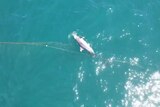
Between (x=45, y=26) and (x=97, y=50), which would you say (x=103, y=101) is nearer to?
(x=97, y=50)

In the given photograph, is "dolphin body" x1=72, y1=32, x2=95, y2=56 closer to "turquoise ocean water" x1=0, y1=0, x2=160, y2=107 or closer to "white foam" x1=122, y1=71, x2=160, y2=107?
"turquoise ocean water" x1=0, y1=0, x2=160, y2=107

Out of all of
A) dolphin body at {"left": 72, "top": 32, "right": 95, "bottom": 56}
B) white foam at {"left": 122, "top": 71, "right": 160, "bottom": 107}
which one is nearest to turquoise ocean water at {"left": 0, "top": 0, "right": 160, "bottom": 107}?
white foam at {"left": 122, "top": 71, "right": 160, "bottom": 107}

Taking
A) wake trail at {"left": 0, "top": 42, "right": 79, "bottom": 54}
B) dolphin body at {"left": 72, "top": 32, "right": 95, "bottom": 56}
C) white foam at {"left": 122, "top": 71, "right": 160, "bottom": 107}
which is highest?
dolphin body at {"left": 72, "top": 32, "right": 95, "bottom": 56}

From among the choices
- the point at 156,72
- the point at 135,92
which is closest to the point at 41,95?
the point at 135,92

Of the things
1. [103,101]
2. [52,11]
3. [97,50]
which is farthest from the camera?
[52,11]

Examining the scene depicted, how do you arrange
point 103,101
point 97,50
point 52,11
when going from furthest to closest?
point 52,11, point 97,50, point 103,101

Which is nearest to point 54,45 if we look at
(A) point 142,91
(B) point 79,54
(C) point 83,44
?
(B) point 79,54

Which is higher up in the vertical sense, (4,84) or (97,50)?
(97,50)

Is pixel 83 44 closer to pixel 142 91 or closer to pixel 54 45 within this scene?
pixel 54 45

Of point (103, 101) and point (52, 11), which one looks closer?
point (103, 101)
